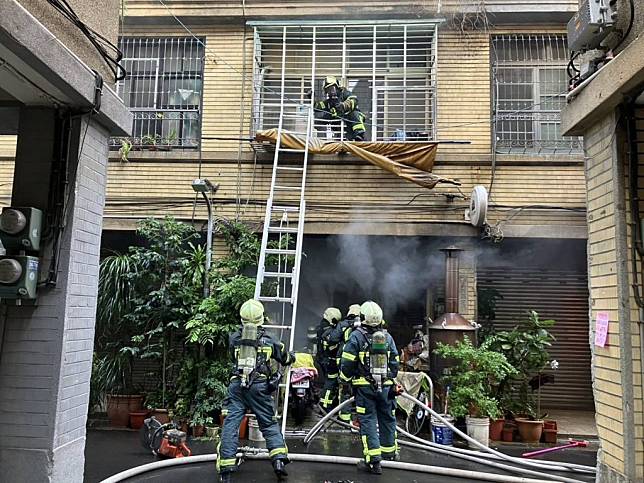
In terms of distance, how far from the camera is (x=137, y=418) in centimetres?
793

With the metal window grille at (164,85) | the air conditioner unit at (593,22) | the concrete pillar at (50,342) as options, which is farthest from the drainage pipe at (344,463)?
the metal window grille at (164,85)

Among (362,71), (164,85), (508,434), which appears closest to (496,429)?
(508,434)

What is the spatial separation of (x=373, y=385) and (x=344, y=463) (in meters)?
1.07

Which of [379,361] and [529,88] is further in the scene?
[529,88]

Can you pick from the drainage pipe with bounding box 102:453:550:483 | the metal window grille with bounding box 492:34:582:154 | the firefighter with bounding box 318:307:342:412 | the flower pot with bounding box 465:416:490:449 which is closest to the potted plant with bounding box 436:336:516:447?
the flower pot with bounding box 465:416:490:449

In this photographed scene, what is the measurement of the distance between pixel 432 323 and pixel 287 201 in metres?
3.31

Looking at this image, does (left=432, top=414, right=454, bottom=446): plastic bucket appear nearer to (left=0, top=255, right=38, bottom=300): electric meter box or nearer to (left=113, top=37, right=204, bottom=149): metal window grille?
(left=0, top=255, right=38, bottom=300): electric meter box

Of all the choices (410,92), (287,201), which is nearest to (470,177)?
(410,92)

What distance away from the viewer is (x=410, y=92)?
32.4ft

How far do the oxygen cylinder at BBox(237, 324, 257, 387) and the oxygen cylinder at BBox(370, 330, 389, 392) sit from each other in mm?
1409

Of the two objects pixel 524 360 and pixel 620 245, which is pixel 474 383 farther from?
pixel 620 245

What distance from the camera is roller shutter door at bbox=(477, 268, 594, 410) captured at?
Answer: 10.4 metres

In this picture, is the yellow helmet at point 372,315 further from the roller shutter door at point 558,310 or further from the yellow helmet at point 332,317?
the roller shutter door at point 558,310

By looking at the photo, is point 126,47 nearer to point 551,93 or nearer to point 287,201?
point 287,201
